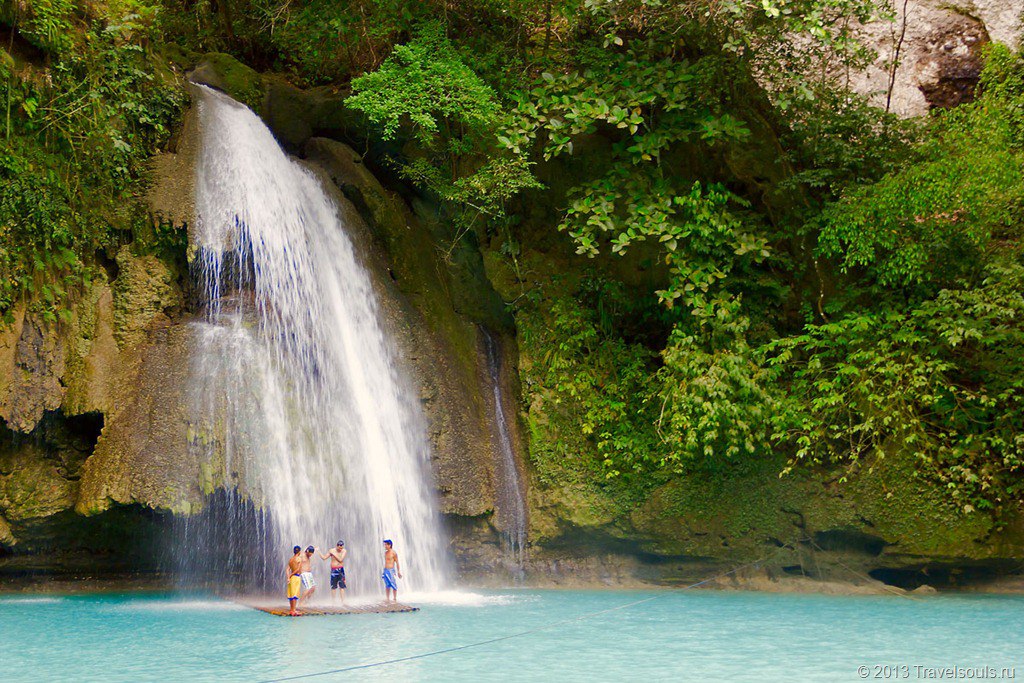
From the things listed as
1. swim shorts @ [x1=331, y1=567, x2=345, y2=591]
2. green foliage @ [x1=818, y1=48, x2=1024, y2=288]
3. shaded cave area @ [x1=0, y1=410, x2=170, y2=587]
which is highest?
green foliage @ [x1=818, y1=48, x2=1024, y2=288]

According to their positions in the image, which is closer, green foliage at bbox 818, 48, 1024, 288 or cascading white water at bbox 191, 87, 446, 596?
cascading white water at bbox 191, 87, 446, 596

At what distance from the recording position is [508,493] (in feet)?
36.8

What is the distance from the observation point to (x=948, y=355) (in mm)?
10672

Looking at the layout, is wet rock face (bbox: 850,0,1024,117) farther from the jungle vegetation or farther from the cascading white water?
the cascading white water

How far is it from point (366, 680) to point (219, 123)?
26.8 ft

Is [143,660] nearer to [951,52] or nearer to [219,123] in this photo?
[219,123]

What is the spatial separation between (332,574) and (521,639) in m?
2.67

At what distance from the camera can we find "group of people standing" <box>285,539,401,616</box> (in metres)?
8.10

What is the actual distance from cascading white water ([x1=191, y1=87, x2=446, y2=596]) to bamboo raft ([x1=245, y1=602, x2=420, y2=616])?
865 mm

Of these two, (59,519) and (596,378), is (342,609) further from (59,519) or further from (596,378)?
(596,378)

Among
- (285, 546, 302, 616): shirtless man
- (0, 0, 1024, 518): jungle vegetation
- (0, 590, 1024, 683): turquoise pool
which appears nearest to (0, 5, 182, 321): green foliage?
(0, 0, 1024, 518): jungle vegetation

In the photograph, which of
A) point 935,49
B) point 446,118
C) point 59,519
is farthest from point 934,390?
point 59,519

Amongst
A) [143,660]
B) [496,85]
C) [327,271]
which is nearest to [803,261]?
[496,85]

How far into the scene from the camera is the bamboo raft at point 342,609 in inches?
317
